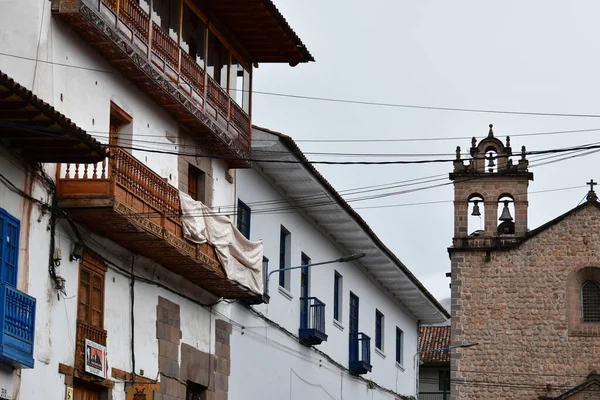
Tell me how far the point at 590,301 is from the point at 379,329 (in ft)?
45.7

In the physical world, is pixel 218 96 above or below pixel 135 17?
above

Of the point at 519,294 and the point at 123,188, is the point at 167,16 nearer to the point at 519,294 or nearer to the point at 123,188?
the point at 123,188

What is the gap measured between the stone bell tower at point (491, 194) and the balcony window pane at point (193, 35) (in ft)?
92.1

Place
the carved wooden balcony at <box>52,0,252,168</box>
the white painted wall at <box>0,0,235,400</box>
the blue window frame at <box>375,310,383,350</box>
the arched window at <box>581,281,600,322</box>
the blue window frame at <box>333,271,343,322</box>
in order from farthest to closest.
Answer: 1. the arched window at <box>581,281,600,322</box>
2. the blue window frame at <box>375,310,383,350</box>
3. the blue window frame at <box>333,271,343,322</box>
4. the carved wooden balcony at <box>52,0,252,168</box>
5. the white painted wall at <box>0,0,235,400</box>

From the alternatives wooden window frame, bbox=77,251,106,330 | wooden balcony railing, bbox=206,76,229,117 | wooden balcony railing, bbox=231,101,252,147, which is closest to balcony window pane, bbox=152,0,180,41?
wooden balcony railing, bbox=206,76,229,117

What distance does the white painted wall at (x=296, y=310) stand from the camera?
96.9ft

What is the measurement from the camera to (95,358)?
2073 cm

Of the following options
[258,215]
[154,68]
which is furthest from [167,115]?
[258,215]

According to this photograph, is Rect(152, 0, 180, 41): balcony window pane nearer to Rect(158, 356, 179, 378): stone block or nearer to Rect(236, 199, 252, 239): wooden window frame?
Rect(158, 356, 179, 378): stone block

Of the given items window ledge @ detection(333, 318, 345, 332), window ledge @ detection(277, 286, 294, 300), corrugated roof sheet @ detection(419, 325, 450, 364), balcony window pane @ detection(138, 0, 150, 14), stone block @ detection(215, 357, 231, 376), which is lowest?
stone block @ detection(215, 357, 231, 376)

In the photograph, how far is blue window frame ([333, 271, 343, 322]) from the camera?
121 feet

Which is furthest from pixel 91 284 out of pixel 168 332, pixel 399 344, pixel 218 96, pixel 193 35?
pixel 399 344

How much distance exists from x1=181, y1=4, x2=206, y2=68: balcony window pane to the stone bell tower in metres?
28.1

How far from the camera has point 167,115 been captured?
2427 cm
